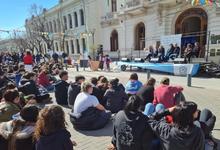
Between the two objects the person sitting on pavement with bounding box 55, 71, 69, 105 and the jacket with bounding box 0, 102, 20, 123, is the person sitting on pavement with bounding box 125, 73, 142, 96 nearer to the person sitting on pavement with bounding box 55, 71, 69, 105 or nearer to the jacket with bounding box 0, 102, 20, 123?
the person sitting on pavement with bounding box 55, 71, 69, 105

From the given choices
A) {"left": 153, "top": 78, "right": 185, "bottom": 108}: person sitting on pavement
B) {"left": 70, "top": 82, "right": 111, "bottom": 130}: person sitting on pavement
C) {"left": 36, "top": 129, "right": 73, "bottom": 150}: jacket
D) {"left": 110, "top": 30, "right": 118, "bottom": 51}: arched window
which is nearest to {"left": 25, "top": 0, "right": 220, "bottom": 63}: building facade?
{"left": 110, "top": 30, "right": 118, "bottom": 51}: arched window

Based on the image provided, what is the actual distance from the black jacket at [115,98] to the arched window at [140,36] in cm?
2093

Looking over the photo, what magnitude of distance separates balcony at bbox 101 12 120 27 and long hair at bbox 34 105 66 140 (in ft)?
96.5

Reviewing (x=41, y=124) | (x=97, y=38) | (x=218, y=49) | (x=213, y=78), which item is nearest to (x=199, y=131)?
(x=41, y=124)

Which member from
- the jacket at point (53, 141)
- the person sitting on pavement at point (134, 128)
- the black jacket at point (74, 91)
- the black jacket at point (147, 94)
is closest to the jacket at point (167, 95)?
the black jacket at point (147, 94)

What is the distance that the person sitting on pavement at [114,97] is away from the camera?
631 centimetres

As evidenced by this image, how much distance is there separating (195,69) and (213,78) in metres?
1.21

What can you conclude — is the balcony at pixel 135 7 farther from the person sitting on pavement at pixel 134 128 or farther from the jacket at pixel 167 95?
the person sitting on pavement at pixel 134 128

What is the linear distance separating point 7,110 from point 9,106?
92 mm

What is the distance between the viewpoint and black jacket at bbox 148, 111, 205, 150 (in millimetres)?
2908

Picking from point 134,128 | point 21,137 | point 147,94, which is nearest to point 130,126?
point 134,128

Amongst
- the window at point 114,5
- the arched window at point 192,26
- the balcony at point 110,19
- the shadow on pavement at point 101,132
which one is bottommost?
the shadow on pavement at point 101,132

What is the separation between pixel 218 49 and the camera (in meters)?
17.5

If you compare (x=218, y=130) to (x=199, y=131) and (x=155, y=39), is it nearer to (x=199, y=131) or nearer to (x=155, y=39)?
(x=199, y=131)
